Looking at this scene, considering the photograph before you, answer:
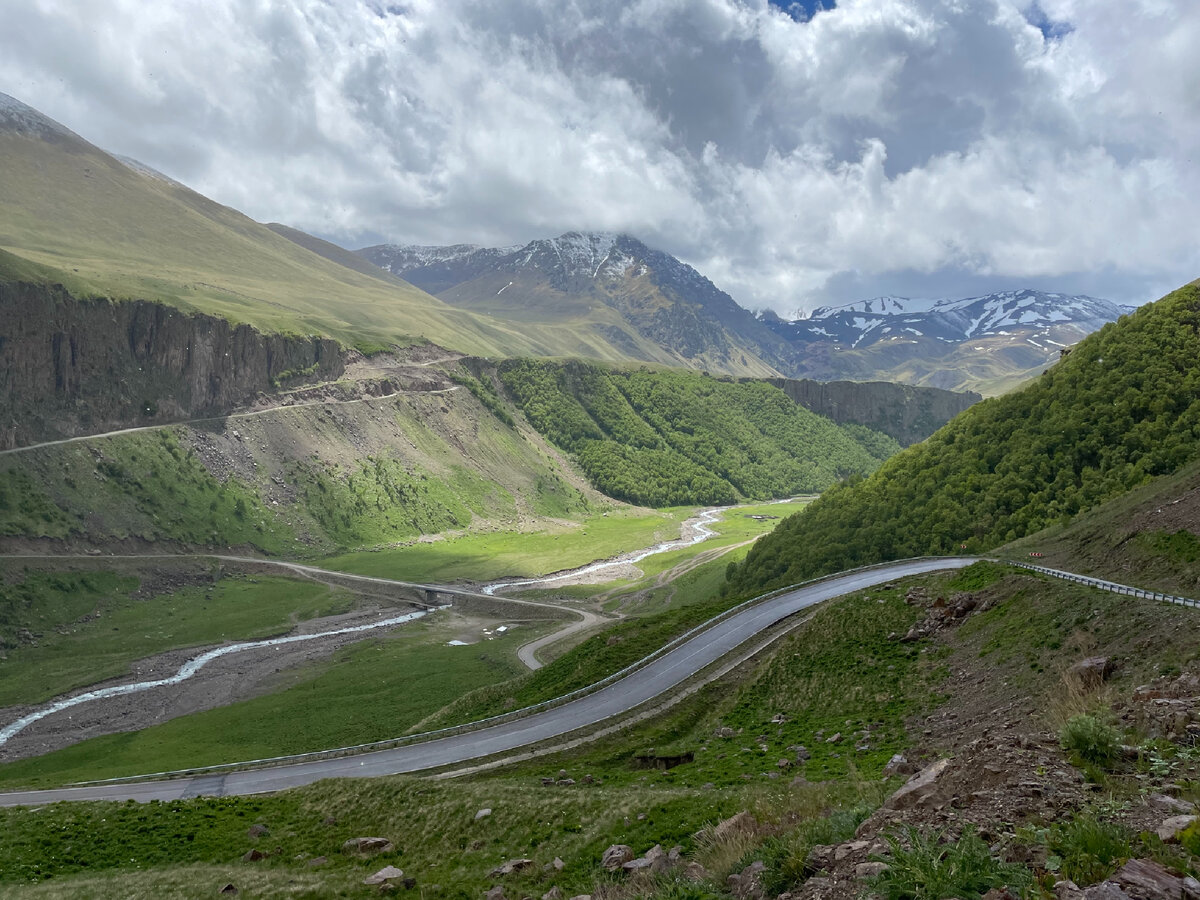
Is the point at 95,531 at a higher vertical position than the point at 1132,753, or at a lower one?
higher

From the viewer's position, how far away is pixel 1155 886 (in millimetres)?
8625

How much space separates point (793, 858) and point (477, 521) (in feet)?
571

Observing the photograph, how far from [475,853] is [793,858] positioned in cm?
1412

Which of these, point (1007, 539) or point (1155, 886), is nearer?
point (1155, 886)

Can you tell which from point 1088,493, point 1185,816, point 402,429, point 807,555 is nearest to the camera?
point 1185,816

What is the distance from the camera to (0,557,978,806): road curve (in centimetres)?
4056

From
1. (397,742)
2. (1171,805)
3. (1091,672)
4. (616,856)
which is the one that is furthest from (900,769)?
(397,742)

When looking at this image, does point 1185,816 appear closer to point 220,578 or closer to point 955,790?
Result: point 955,790

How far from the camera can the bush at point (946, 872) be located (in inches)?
383

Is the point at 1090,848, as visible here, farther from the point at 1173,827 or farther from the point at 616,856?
the point at 616,856

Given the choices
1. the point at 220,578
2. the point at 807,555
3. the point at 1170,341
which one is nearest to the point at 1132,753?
the point at 807,555

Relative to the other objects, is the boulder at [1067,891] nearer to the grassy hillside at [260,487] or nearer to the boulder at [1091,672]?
the boulder at [1091,672]

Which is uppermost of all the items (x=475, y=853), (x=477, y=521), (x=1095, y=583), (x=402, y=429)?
(x=402, y=429)

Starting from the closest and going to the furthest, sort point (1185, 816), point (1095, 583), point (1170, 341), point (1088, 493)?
point (1185, 816) → point (1095, 583) → point (1088, 493) → point (1170, 341)
